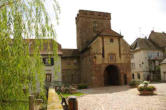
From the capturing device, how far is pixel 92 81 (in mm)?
25312

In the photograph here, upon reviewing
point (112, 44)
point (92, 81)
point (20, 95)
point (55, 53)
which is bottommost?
point (92, 81)

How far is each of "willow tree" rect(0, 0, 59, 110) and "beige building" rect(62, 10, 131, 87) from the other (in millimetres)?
21311

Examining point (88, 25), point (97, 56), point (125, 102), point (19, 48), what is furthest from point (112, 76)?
point (19, 48)

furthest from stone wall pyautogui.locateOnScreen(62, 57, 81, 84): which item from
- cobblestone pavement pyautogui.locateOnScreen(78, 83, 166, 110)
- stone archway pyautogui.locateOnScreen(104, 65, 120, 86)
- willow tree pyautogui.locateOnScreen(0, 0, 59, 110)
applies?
willow tree pyautogui.locateOnScreen(0, 0, 59, 110)

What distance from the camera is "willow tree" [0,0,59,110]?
13.3 feet

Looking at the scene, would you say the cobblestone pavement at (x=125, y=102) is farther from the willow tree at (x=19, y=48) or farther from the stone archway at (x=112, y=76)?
the stone archway at (x=112, y=76)

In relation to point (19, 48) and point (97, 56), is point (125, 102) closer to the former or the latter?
point (19, 48)

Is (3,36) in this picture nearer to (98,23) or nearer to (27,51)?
(27,51)

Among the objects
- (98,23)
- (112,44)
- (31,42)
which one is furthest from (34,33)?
(98,23)

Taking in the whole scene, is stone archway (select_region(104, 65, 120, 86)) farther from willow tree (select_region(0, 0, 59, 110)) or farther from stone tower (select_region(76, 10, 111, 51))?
willow tree (select_region(0, 0, 59, 110))

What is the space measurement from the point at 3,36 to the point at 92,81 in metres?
22.0

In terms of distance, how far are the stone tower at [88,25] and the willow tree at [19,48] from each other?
27932 mm

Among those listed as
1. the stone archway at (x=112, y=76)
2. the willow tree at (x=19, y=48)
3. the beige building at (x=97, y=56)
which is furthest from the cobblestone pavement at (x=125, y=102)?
the stone archway at (x=112, y=76)

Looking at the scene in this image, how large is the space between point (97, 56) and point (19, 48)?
74.1 ft
